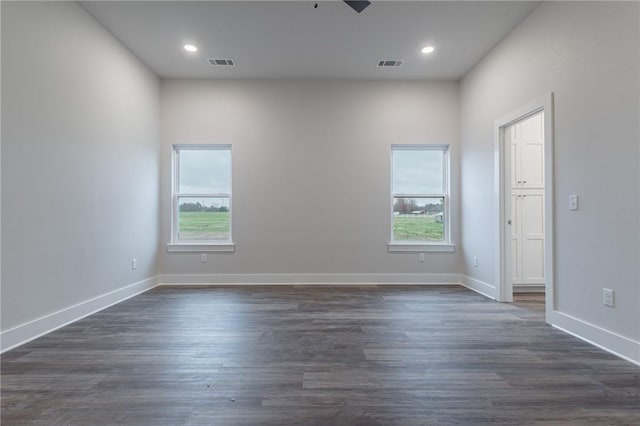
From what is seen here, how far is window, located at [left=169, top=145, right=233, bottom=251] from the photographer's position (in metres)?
4.57

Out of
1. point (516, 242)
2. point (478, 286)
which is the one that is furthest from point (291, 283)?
point (516, 242)

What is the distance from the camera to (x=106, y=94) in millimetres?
3316

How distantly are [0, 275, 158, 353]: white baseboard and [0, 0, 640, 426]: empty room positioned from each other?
0.02 m

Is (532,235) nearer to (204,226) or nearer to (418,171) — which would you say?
(418,171)

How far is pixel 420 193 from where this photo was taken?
15.2 ft

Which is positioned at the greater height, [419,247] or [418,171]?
[418,171]

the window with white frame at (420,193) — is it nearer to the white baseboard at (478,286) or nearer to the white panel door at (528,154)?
the white baseboard at (478,286)

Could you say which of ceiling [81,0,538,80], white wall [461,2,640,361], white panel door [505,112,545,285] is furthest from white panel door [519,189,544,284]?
A: ceiling [81,0,538,80]

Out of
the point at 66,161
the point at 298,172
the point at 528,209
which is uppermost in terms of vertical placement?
the point at 298,172

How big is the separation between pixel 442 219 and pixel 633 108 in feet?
9.01

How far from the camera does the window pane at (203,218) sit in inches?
180

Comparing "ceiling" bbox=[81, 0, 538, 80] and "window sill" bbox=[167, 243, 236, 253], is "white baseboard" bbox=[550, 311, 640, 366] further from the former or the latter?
"window sill" bbox=[167, 243, 236, 253]

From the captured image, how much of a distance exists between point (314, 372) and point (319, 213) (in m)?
2.80

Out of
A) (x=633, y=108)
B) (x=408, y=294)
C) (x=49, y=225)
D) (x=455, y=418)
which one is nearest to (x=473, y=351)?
(x=455, y=418)
